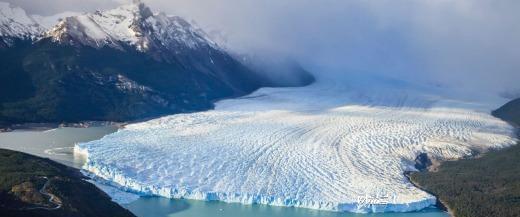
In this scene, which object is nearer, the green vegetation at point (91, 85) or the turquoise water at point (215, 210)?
the turquoise water at point (215, 210)

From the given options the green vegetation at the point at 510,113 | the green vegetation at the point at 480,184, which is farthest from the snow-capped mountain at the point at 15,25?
the green vegetation at the point at 510,113

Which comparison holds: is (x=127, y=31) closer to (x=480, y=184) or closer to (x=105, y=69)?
(x=105, y=69)

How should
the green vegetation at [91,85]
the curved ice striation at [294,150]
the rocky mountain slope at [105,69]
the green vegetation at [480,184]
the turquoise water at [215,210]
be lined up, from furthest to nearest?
1. the rocky mountain slope at [105,69]
2. the green vegetation at [91,85]
3. the curved ice striation at [294,150]
4. the green vegetation at [480,184]
5. the turquoise water at [215,210]

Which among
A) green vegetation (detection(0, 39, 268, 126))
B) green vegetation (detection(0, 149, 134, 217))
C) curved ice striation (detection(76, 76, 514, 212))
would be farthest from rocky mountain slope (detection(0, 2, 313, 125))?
green vegetation (detection(0, 149, 134, 217))

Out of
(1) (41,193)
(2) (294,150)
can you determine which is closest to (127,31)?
(2) (294,150)

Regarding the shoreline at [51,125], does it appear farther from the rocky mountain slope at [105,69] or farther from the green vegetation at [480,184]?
the green vegetation at [480,184]

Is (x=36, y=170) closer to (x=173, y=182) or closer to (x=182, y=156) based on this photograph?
(x=173, y=182)
